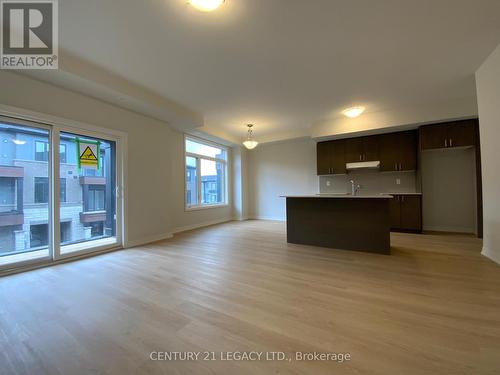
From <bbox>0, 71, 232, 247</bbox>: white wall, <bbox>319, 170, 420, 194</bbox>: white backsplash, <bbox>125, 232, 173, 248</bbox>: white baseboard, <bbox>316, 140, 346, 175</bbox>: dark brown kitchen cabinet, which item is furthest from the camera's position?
<bbox>316, 140, 346, 175</bbox>: dark brown kitchen cabinet

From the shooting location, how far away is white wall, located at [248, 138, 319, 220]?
272 inches

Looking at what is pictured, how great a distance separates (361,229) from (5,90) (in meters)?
5.37

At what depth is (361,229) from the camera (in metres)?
3.64

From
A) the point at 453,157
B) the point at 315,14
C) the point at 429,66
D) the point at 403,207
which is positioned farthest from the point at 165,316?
the point at 453,157

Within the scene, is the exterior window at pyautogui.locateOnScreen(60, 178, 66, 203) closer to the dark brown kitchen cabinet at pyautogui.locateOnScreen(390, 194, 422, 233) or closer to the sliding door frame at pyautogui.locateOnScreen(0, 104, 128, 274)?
the sliding door frame at pyautogui.locateOnScreen(0, 104, 128, 274)

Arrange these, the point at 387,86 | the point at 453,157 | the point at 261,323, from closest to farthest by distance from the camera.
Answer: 1. the point at 261,323
2. the point at 387,86
3. the point at 453,157

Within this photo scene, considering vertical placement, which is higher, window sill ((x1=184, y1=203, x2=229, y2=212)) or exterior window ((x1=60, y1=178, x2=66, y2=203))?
exterior window ((x1=60, y1=178, x2=66, y2=203))

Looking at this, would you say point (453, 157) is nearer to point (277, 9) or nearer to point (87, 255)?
point (277, 9)

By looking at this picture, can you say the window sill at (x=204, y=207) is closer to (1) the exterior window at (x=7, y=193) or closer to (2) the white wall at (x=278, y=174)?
(2) the white wall at (x=278, y=174)

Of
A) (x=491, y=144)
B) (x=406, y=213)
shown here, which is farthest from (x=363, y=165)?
(x=491, y=144)

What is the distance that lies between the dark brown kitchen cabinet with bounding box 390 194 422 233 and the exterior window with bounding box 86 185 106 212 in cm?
633

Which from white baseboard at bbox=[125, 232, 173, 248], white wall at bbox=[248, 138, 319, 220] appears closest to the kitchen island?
white baseboard at bbox=[125, 232, 173, 248]

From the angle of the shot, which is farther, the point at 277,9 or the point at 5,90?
the point at 5,90

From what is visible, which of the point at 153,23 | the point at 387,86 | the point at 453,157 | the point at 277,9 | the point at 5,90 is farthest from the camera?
the point at 453,157
